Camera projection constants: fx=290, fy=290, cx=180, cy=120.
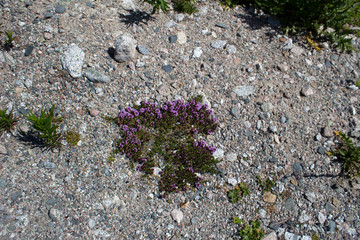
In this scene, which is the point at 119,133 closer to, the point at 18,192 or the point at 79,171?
the point at 79,171

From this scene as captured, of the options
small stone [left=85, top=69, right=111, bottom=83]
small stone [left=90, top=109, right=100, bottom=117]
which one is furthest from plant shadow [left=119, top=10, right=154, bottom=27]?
small stone [left=90, top=109, right=100, bottom=117]

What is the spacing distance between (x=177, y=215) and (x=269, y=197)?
1683mm

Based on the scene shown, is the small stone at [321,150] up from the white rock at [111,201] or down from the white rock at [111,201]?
up

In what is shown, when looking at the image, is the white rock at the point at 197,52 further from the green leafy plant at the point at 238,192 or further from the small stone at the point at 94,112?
the green leafy plant at the point at 238,192

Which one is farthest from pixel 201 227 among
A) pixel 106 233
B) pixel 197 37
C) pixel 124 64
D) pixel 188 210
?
pixel 197 37

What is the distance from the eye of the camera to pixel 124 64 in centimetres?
617

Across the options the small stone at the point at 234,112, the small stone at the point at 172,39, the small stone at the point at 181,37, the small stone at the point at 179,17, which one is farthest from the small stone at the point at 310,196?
the small stone at the point at 179,17

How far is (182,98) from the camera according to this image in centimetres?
599

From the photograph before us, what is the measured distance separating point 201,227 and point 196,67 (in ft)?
10.9

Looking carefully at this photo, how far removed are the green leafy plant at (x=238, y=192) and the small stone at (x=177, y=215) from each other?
931 mm

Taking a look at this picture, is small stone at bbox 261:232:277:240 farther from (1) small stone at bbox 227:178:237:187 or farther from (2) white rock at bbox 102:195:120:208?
Answer: (2) white rock at bbox 102:195:120:208

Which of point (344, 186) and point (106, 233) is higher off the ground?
point (344, 186)

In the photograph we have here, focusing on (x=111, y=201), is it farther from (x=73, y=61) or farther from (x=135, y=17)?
(x=135, y=17)

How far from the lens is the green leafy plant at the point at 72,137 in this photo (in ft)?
17.4
